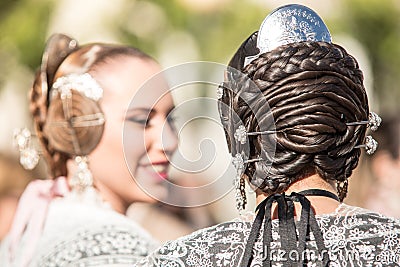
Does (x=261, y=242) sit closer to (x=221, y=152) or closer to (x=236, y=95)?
(x=236, y=95)

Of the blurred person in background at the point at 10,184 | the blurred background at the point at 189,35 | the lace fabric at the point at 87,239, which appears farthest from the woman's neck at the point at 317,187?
the blurred background at the point at 189,35

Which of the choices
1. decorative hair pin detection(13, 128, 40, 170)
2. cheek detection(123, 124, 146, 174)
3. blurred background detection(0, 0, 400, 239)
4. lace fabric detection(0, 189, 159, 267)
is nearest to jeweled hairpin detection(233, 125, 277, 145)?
lace fabric detection(0, 189, 159, 267)

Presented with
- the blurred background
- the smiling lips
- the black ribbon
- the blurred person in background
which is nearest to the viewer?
the black ribbon

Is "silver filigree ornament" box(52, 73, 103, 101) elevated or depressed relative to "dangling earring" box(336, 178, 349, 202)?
depressed

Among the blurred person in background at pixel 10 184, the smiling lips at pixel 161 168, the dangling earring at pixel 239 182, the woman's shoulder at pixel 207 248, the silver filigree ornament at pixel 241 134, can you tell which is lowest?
the blurred person in background at pixel 10 184

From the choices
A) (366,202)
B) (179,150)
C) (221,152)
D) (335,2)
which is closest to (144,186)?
(179,150)

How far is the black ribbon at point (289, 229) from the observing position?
162 centimetres

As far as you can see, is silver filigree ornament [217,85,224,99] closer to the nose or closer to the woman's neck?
the woman's neck

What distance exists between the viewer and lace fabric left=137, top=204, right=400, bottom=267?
64.3 inches

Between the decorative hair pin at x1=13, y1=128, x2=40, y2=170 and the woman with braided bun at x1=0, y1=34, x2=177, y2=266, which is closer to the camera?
the woman with braided bun at x1=0, y1=34, x2=177, y2=266

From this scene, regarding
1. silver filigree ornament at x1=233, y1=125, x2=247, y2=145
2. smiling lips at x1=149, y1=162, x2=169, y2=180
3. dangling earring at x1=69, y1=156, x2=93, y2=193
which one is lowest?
dangling earring at x1=69, y1=156, x2=93, y2=193

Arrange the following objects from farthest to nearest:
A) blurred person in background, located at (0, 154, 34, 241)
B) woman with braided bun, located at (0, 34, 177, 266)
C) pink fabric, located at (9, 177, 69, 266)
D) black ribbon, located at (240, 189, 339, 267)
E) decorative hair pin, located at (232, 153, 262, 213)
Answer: blurred person in background, located at (0, 154, 34, 241)
pink fabric, located at (9, 177, 69, 266)
woman with braided bun, located at (0, 34, 177, 266)
decorative hair pin, located at (232, 153, 262, 213)
black ribbon, located at (240, 189, 339, 267)

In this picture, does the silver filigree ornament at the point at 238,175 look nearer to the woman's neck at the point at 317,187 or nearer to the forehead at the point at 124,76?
the woman's neck at the point at 317,187

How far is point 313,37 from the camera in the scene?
1.77 meters
